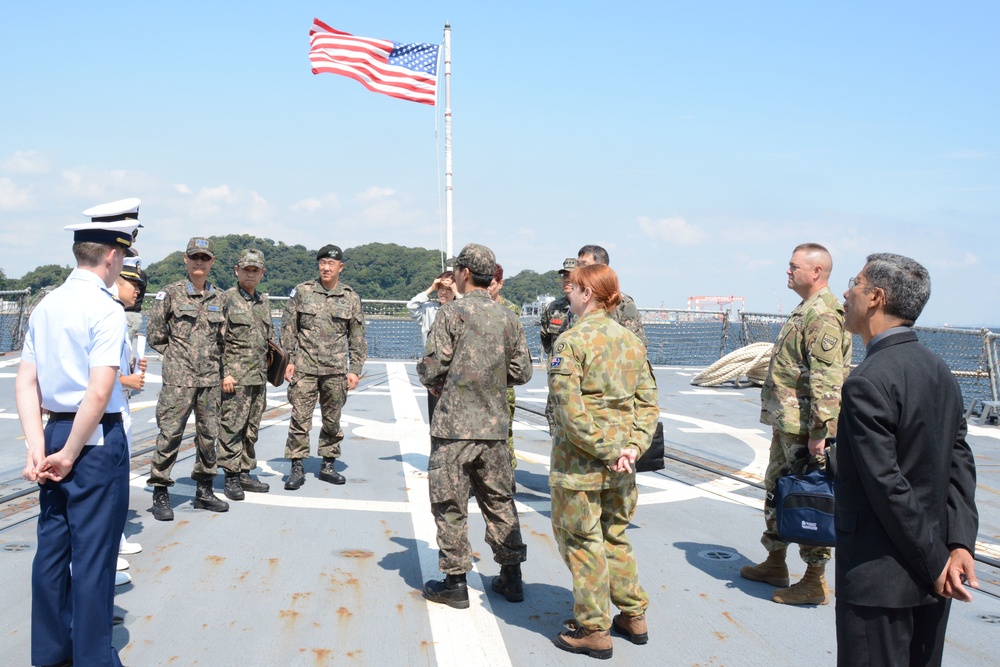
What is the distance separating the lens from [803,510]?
3715 millimetres

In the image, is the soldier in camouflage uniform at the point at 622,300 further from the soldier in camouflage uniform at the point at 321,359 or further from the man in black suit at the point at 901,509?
the man in black suit at the point at 901,509

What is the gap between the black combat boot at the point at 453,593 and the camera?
159 inches

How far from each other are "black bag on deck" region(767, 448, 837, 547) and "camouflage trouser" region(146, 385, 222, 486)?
3.99 meters

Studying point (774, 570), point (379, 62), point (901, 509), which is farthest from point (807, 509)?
point (379, 62)

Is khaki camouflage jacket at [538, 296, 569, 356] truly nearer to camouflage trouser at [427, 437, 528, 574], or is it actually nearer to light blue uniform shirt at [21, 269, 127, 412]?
camouflage trouser at [427, 437, 528, 574]

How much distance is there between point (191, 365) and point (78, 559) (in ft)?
9.15

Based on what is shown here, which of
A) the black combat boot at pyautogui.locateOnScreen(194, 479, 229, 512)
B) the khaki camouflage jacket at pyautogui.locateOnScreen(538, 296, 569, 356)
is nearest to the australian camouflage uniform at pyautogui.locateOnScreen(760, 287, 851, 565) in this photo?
the khaki camouflage jacket at pyautogui.locateOnScreen(538, 296, 569, 356)

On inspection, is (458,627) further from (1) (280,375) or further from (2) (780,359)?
(1) (280,375)

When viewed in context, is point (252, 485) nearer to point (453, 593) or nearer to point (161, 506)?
point (161, 506)

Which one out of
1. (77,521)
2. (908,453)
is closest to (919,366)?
(908,453)

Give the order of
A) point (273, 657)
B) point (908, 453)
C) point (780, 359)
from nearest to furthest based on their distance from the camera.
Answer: point (908, 453)
point (273, 657)
point (780, 359)

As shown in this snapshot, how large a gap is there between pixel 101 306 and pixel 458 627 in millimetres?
2190

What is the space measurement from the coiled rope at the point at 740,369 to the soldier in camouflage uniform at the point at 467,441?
37.2ft

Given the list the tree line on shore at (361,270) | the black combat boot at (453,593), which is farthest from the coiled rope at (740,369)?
the tree line on shore at (361,270)
